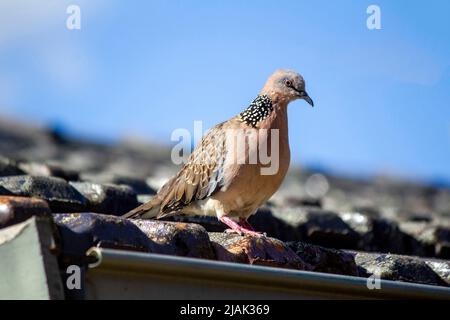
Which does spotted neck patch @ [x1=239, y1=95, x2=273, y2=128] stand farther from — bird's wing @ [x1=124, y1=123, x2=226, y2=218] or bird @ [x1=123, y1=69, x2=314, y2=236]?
bird's wing @ [x1=124, y1=123, x2=226, y2=218]

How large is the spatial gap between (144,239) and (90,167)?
21.0 ft

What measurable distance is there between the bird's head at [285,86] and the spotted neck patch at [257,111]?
0.38 feet

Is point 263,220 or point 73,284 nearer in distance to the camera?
point 73,284

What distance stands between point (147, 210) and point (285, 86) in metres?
1.30

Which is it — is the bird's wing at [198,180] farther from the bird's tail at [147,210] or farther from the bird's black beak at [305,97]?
the bird's black beak at [305,97]

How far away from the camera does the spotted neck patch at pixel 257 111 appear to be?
21.4ft

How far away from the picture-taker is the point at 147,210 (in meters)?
6.45

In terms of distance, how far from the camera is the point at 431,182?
1495 centimetres

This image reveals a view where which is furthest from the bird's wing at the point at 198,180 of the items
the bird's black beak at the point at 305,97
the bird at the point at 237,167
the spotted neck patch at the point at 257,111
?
the bird's black beak at the point at 305,97
